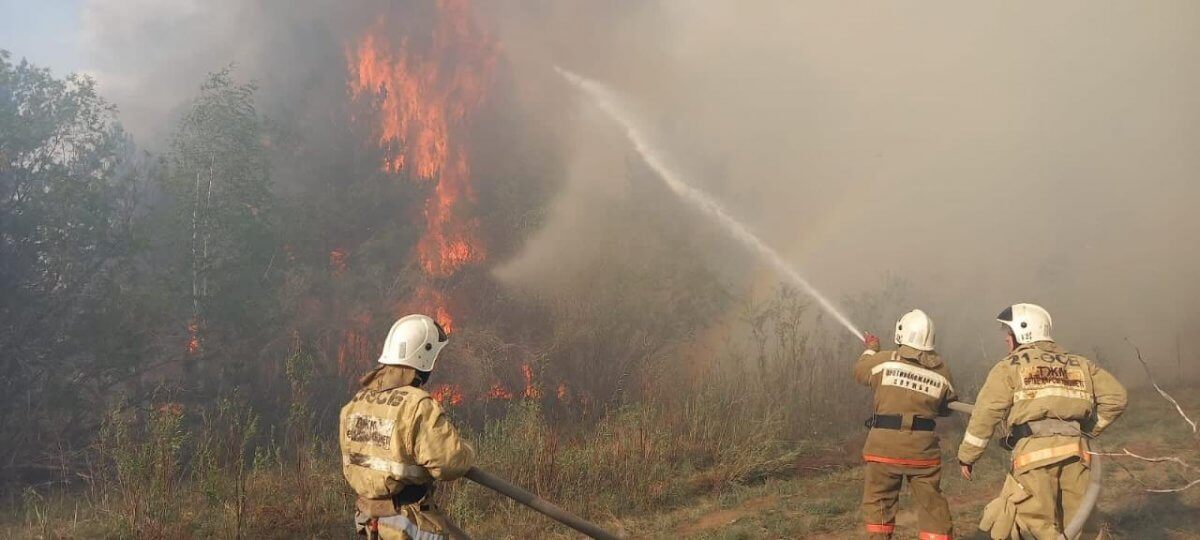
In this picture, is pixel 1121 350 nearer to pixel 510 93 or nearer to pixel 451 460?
pixel 510 93

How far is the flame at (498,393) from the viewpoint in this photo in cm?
1402

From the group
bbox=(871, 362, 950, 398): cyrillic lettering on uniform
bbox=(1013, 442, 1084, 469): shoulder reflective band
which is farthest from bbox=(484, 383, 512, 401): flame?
bbox=(1013, 442, 1084, 469): shoulder reflective band

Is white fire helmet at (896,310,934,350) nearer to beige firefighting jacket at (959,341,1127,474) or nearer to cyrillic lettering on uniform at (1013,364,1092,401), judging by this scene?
beige firefighting jacket at (959,341,1127,474)

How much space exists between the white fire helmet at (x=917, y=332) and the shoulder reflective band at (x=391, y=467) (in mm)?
4471

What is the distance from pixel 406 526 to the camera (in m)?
3.87

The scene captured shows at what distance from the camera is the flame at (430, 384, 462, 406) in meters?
13.3

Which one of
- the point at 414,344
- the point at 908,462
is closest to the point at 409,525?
the point at 414,344

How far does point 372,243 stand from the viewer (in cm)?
1888

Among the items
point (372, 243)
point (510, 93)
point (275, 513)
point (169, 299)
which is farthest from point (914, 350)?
point (510, 93)

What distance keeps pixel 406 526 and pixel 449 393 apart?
9.90 m

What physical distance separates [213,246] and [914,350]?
13.3 m

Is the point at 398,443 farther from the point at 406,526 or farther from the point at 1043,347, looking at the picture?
the point at 1043,347

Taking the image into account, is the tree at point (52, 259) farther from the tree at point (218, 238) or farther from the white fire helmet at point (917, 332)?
the white fire helmet at point (917, 332)

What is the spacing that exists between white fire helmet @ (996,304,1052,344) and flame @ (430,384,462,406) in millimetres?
9732
